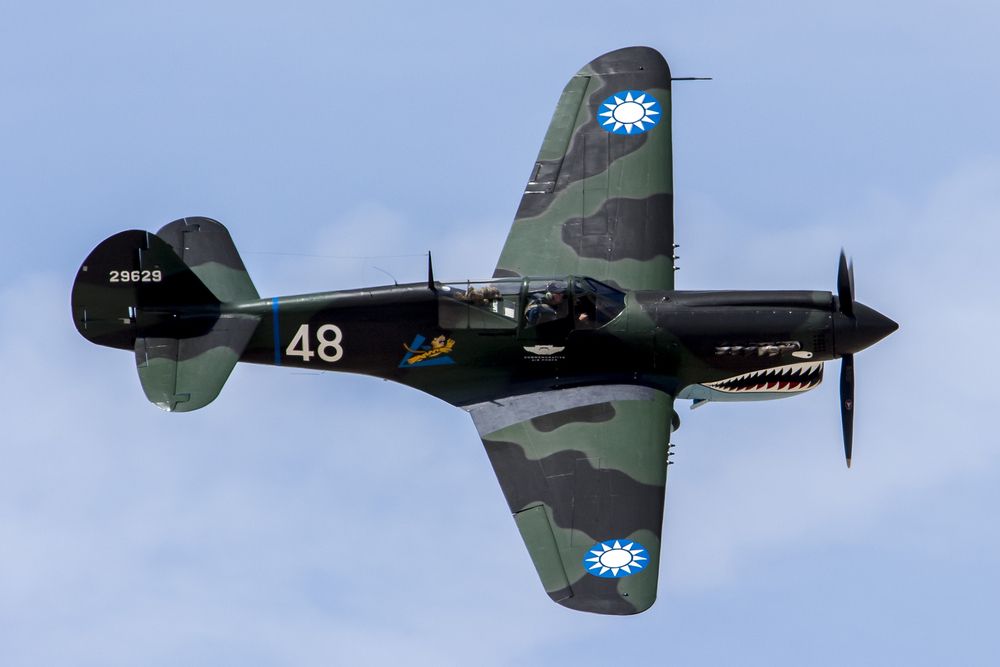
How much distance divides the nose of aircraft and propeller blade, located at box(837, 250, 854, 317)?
Answer: 3.5 inches

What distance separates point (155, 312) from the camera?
34.3 m

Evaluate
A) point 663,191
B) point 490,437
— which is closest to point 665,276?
point 663,191

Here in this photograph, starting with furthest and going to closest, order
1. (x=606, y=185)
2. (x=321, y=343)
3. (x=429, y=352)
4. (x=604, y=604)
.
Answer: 1. (x=606, y=185)
2. (x=321, y=343)
3. (x=429, y=352)
4. (x=604, y=604)

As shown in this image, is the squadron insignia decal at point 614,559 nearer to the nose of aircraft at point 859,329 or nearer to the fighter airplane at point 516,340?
the fighter airplane at point 516,340

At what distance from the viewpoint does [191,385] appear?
1321 inches

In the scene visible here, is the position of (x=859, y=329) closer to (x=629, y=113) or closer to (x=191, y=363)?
(x=629, y=113)

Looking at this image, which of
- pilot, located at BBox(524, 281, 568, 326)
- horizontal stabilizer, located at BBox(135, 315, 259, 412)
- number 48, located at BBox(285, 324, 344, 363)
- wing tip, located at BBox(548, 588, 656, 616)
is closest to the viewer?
wing tip, located at BBox(548, 588, 656, 616)

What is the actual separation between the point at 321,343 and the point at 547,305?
338 centimetres

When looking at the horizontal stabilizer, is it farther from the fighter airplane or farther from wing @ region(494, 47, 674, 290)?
wing @ region(494, 47, 674, 290)

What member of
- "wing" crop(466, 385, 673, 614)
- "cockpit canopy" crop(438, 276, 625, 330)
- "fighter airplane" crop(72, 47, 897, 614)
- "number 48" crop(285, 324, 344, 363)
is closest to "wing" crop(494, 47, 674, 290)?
"fighter airplane" crop(72, 47, 897, 614)

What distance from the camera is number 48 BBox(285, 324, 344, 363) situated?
34.4 m

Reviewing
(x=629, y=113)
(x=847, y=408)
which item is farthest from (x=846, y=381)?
(x=629, y=113)

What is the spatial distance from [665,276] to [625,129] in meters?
2.88

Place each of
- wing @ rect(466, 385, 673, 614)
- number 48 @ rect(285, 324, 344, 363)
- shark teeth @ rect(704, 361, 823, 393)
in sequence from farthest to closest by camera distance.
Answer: shark teeth @ rect(704, 361, 823, 393) → number 48 @ rect(285, 324, 344, 363) → wing @ rect(466, 385, 673, 614)
